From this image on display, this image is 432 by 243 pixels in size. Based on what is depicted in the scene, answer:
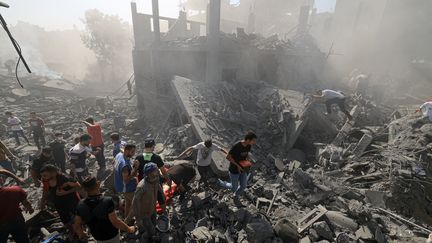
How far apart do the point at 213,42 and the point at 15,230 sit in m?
13.3

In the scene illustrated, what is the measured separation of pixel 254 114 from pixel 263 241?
19.8 feet

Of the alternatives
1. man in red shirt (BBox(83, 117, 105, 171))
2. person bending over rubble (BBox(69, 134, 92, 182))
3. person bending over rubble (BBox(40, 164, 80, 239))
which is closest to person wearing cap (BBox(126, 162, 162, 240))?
person bending over rubble (BBox(40, 164, 80, 239))

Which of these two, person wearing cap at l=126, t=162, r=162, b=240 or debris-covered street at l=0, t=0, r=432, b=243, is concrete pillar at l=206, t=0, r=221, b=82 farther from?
person wearing cap at l=126, t=162, r=162, b=240

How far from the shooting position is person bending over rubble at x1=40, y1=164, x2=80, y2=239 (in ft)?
12.2

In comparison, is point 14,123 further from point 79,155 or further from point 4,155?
point 79,155

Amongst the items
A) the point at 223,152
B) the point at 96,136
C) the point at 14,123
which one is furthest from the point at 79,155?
the point at 14,123

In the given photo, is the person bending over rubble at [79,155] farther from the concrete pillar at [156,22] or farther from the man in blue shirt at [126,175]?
the concrete pillar at [156,22]

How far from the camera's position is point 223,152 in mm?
5395

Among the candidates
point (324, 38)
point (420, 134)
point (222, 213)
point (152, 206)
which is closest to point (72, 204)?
point (152, 206)

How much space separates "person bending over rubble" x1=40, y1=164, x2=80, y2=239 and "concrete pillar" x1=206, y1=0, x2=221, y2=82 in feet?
39.9

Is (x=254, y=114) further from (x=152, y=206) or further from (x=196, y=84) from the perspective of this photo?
(x=152, y=206)

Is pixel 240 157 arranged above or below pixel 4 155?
above

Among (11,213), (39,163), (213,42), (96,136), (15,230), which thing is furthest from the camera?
(213,42)

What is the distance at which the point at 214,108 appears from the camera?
9508 mm
